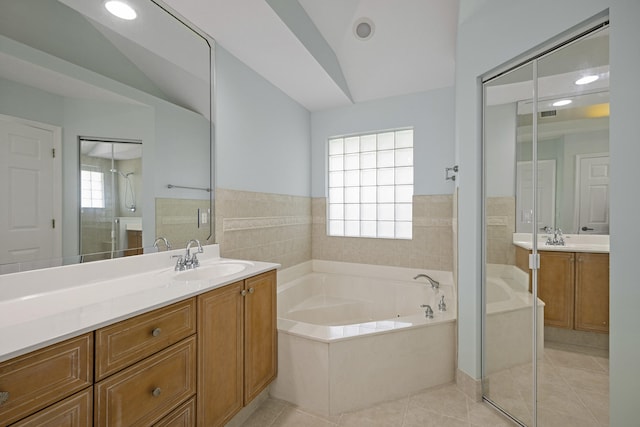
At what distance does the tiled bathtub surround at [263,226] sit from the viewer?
2250 mm

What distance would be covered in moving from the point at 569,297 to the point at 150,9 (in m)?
2.87

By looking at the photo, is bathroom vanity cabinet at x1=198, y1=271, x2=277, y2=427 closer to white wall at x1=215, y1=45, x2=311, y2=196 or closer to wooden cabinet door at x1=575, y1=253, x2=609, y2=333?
white wall at x1=215, y1=45, x2=311, y2=196

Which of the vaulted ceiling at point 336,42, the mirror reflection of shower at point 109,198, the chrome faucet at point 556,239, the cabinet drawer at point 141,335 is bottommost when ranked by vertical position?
the cabinet drawer at point 141,335

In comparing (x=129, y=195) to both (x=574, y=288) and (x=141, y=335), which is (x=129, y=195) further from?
(x=574, y=288)

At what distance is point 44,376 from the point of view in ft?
2.60

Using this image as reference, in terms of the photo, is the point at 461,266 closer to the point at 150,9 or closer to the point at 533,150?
the point at 533,150

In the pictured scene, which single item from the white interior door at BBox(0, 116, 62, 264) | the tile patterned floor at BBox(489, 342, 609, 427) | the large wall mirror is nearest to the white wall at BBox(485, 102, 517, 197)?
the tile patterned floor at BBox(489, 342, 609, 427)

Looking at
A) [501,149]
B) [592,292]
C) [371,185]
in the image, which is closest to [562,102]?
[501,149]

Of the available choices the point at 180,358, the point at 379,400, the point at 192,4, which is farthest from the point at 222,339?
the point at 192,4

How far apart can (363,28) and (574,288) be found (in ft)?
8.26

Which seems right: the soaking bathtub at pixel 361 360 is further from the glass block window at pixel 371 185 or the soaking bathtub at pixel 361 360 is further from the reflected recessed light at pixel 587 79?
the reflected recessed light at pixel 587 79

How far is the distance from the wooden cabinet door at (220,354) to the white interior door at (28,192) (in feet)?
2.44

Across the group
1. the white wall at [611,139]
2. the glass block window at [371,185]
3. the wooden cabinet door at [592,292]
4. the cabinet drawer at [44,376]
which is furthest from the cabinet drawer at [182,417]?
the glass block window at [371,185]

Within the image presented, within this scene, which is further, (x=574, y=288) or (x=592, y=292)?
(x=574, y=288)
